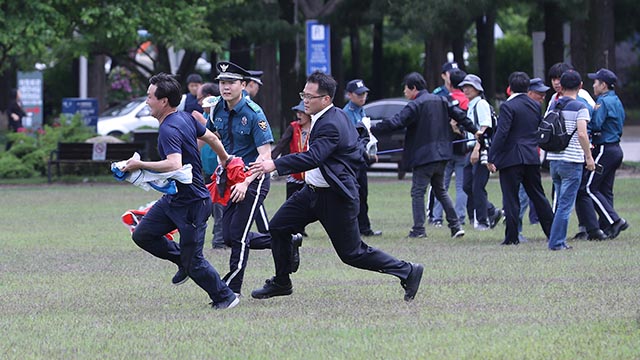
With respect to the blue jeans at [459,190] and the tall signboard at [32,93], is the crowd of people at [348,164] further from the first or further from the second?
the tall signboard at [32,93]

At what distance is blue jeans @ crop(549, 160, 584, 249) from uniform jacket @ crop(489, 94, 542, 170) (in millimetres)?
617

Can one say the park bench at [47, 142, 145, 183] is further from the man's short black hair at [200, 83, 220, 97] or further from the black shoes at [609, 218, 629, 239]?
the black shoes at [609, 218, 629, 239]

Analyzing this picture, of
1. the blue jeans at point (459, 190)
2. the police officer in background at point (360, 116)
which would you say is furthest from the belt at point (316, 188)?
the blue jeans at point (459, 190)

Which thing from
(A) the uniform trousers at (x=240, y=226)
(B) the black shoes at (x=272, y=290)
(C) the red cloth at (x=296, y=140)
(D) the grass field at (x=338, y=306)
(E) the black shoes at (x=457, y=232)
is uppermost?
(C) the red cloth at (x=296, y=140)

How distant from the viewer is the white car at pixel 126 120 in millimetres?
37250

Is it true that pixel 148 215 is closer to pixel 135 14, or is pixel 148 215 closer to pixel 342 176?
pixel 342 176

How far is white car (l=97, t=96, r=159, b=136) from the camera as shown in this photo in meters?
37.2

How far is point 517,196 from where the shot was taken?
46.0 feet

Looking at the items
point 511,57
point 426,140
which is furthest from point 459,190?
point 511,57

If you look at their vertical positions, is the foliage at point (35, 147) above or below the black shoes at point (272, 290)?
above

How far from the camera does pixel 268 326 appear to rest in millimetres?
8461

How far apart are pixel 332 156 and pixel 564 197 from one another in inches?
178

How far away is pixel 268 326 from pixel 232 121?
8.47 ft

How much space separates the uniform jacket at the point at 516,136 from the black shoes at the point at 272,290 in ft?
15.5
